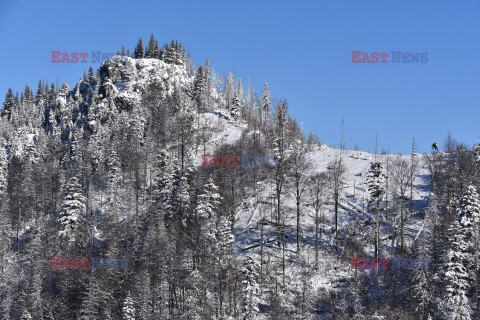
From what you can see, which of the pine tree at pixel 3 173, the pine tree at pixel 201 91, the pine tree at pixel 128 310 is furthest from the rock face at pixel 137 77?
the pine tree at pixel 128 310

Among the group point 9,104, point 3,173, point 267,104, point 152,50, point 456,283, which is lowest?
point 456,283

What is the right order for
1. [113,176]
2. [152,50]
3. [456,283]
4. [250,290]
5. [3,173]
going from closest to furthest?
[456,283]
[250,290]
[113,176]
[3,173]
[152,50]

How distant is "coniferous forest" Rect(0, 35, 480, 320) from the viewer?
3606cm

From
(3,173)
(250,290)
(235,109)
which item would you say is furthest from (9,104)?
(250,290)

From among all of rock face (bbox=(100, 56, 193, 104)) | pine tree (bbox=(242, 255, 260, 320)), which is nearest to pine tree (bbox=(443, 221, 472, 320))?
pine tree (bbox=(242, 255, 260, 320))

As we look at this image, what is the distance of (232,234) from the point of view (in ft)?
159

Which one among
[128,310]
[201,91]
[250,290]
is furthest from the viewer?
[201,91]

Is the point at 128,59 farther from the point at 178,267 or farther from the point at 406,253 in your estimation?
the point at 406,253

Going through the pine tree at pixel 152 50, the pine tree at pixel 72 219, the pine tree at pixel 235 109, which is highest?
the pine tree at pixel 152 50

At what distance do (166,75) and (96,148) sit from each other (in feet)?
157

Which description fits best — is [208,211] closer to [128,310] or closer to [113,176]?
[128,310]

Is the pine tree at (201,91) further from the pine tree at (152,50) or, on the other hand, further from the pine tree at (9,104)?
the pine tree at (9,104)

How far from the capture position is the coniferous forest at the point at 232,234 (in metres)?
36.1

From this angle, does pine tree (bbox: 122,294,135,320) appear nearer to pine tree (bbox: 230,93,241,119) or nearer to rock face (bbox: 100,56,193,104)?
pine tree (bbox: 230,93,241,119)
